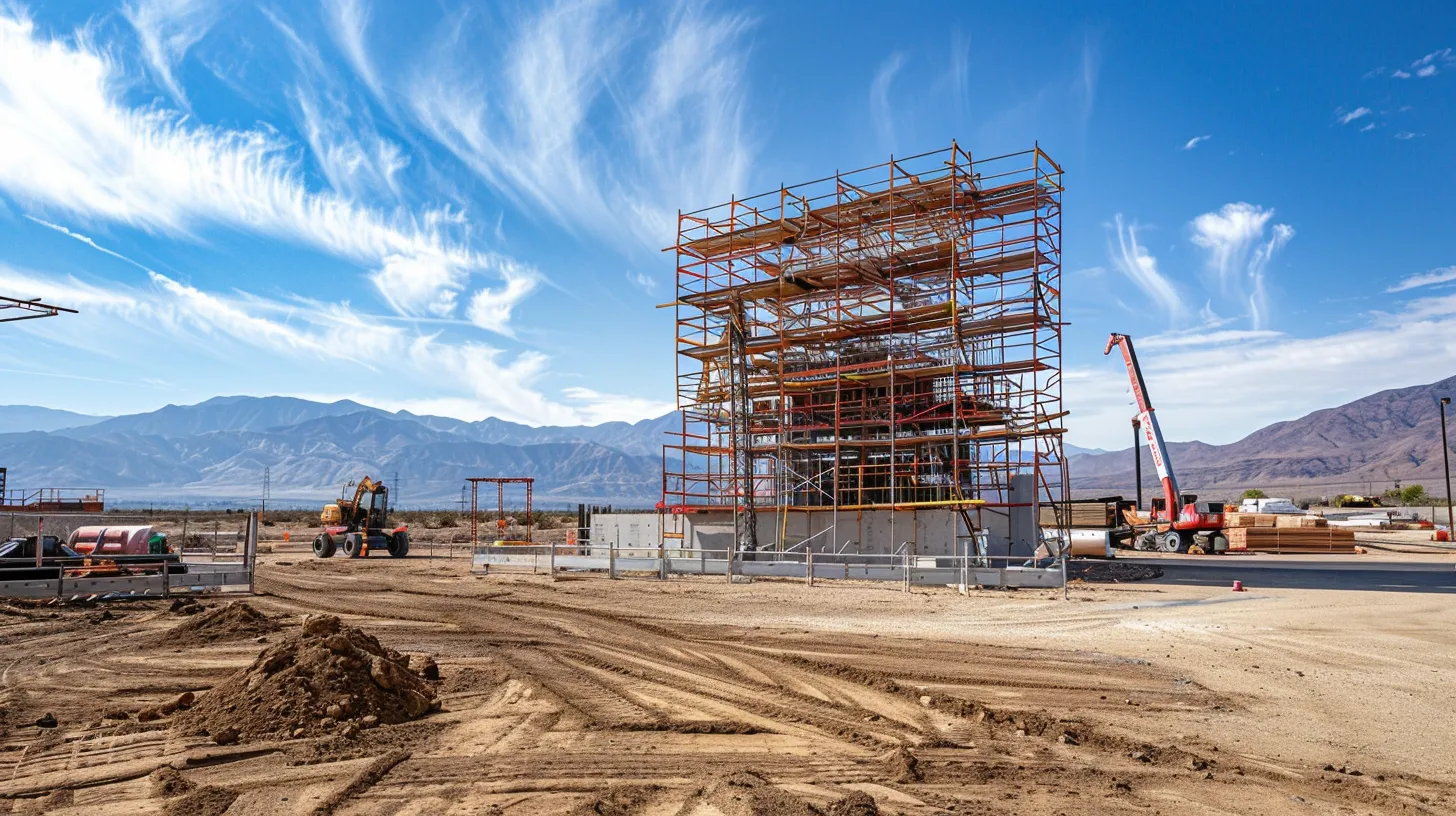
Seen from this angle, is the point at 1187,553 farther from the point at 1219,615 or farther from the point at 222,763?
the point at 222,763

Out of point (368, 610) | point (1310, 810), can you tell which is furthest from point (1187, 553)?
point (1310, 810)

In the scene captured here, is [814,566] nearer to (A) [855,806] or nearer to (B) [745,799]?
(B) [745,799]

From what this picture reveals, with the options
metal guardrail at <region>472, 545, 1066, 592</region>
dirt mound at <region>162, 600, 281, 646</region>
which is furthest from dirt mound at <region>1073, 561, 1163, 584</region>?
dirt mound at <region>162, 600, 281, 646</region>

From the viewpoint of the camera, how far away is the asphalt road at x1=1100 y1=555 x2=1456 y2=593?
84.9ft

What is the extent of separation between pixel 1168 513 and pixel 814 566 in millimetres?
28091

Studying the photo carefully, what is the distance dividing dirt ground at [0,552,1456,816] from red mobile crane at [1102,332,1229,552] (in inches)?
1084

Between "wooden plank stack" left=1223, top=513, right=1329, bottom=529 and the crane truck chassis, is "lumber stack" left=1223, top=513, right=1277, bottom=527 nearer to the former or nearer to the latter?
"wooden plank stack" left=1223, top=513, right=1329, bottom=529

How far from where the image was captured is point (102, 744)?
869cm

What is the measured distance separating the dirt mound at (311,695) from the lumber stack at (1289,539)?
1881 inches

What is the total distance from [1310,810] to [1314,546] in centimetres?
4754

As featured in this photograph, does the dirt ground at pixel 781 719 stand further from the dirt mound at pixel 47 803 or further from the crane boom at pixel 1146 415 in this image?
the crane boom at pixel 1146 415

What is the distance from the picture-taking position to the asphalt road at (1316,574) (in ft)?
84.9

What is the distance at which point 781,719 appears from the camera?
9.76 m

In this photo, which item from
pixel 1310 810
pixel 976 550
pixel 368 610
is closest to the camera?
pixel 1310 810
